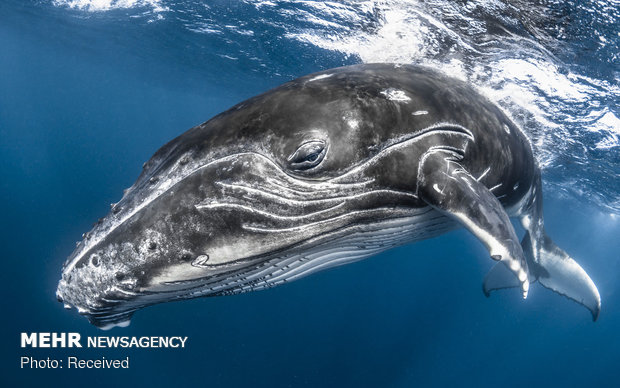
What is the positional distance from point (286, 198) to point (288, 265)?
1.97 ft

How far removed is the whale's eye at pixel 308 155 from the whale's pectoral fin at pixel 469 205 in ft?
3.03

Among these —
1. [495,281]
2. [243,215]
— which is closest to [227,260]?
[243,215]

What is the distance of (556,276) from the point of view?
859 centimetres

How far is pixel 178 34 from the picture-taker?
2319cm

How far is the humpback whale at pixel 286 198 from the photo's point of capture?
2.67m

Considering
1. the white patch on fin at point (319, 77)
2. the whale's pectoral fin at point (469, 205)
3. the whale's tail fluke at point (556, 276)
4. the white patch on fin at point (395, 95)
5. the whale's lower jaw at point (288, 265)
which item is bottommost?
the whale's tail fluke at point (556, 276)

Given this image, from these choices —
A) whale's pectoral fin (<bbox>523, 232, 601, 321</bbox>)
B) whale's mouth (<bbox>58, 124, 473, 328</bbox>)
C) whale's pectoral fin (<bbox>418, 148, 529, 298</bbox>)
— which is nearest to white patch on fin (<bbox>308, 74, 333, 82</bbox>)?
whale's mouth (<bbox>58, 124, 473, 328</bbox>)

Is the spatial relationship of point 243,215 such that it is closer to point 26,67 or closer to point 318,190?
point 318,190

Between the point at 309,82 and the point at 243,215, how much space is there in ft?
4.98

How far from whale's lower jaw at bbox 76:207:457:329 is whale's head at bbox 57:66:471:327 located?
0.04 ft

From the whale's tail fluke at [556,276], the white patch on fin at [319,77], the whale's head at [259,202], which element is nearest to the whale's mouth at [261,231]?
the whale's head at [259,202]

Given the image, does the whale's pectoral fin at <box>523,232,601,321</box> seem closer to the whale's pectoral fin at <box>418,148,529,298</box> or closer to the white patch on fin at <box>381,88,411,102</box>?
the whale's pectoral fin at <box>418,148,529,298</box>

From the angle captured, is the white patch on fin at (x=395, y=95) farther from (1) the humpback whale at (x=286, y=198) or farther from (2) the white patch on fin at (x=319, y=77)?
(2) the white patch on fin at (x=319, y=77)

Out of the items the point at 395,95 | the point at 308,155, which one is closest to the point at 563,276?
the point at 395,95
